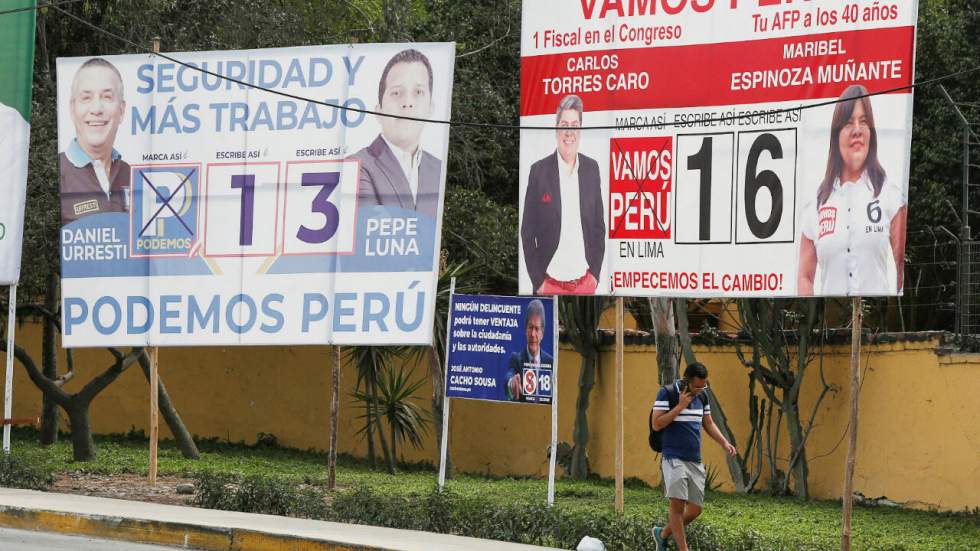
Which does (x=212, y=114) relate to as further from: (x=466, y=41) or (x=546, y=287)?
(x=466, y=41)

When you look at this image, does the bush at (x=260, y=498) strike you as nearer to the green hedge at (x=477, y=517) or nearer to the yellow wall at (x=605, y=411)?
the green hedge at (x=477, y=517)

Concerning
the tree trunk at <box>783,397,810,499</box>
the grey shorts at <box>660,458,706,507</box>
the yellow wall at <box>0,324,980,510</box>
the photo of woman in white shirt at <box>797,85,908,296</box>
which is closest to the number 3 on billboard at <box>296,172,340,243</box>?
the photo of woman in white shirt at <box>797,85,908,296</box>

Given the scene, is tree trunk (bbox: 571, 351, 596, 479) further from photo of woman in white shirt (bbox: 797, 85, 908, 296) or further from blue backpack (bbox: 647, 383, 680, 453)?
blue backpack (bbox: 647, 383, 680, 453)

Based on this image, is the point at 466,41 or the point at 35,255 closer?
the point at 35,255

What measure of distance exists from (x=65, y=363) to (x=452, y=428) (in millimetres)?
8358

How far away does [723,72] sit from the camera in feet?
39.1

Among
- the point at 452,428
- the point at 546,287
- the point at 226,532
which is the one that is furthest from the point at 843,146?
the point at 452,428

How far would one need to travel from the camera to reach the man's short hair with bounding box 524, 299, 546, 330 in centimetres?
1295

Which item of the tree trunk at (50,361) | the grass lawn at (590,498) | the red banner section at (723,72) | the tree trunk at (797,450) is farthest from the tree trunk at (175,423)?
the red banner section at (723,72)

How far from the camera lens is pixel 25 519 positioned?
41.3 feet

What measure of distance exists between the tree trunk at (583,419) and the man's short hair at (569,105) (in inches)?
292

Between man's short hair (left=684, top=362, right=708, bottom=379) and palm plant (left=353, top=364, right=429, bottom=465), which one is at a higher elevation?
man's short hair (left=684, top=362, right=708, bottom=379)

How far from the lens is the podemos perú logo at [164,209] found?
14398 millimetres

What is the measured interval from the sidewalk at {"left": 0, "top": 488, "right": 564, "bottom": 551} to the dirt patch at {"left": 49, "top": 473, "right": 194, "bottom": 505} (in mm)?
934
